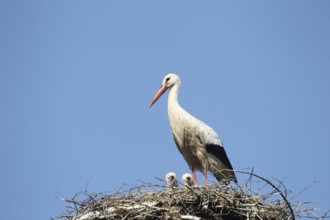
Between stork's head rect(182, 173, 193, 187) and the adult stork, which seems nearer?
stork's head rect(182, 173, 193, 187)

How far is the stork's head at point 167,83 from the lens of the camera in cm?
926

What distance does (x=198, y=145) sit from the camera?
8633mm

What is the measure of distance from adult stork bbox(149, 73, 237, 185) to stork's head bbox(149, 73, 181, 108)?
440 mm

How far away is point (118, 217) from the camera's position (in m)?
6.71

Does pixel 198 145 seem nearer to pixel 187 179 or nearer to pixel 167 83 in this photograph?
pixel 187 179

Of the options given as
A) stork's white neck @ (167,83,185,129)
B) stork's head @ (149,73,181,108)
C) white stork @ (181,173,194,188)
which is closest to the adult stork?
stork's white neck @ (167,83,185,129)

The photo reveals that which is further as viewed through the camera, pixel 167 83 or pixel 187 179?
pixel 167 83

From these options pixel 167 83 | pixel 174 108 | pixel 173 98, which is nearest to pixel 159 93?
pixel 167 83

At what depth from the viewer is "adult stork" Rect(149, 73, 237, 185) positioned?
8625 millimetres

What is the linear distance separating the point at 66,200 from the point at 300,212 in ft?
7.09

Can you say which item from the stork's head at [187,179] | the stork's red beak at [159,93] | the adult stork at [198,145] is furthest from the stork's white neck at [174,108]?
the stork's head at [187,179]

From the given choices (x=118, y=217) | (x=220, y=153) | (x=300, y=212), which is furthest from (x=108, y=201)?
(x=220, y=153)

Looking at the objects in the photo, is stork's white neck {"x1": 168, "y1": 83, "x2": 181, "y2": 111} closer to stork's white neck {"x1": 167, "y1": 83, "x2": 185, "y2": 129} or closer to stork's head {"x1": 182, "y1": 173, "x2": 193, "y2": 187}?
stork's white neck {"x1": 167, "y1": 83, "x2": 185, "y2": 129}

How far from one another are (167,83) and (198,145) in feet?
3.56
